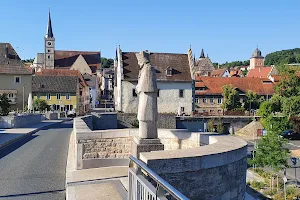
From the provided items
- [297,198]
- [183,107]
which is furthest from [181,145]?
[183,107]

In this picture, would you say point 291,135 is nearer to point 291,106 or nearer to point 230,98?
point 291,106

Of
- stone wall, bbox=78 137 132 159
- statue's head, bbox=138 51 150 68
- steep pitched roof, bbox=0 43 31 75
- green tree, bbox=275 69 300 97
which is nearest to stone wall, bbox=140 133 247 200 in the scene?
statue's head, bbox=138 51 150 68

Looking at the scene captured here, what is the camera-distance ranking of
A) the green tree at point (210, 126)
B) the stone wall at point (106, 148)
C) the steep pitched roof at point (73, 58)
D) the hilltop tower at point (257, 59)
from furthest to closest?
the hilltop tower at point (257, 59), the steep pitched roof at point (73, 58), the green tree at point (210, 126), the stone wall at point (106, 148)

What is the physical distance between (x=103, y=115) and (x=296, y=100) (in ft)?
102

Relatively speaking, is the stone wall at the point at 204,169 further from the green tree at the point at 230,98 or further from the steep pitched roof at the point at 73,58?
the steep pitched roof at the point at 73,58

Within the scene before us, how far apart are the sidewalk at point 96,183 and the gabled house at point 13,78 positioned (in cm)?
4534

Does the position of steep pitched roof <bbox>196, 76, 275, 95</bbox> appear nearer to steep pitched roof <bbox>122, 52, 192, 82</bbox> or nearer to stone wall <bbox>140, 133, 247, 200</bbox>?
steep pitched roof <bbox>122, 52, 192, 82</bbox>

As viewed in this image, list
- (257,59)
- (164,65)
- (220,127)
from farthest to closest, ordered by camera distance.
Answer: (257,59)
(164,65)
(220,127)

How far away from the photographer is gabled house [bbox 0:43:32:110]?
176ft

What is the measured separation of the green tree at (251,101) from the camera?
57344 mm

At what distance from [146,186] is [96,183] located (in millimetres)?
5318

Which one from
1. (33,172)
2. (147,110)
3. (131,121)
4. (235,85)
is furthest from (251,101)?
(147,110)

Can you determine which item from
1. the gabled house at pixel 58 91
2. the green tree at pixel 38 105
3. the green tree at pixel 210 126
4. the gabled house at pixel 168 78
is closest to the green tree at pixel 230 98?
the gabled house at pixel 168 78

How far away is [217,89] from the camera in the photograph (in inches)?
2363
